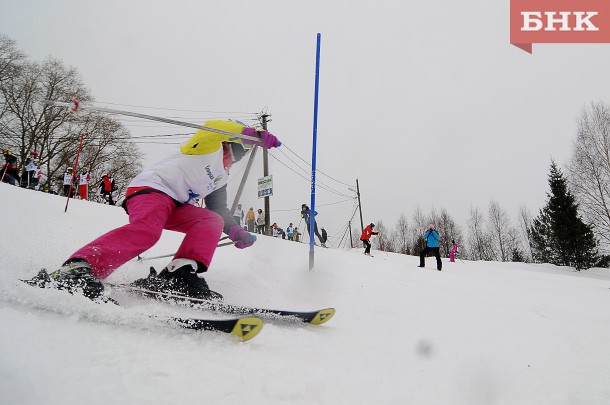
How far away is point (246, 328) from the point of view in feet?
4.45

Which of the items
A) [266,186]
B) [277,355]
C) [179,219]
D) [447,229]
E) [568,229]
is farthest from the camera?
→ [447,229]

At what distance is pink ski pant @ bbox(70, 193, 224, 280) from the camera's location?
5.05ft

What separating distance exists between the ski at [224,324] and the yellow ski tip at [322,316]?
1.79 feet

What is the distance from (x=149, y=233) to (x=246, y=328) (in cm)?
80

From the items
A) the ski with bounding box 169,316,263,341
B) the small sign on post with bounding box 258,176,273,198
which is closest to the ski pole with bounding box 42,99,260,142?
the ski with bounding box 169,316,263,341

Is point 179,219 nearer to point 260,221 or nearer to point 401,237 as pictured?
point 260,221

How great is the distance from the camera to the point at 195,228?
214 cm

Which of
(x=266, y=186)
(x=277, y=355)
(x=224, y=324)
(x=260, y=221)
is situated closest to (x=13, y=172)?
(x=266, y=186)

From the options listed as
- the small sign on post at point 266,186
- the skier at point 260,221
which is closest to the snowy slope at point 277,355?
the small sign on post at point 266,186

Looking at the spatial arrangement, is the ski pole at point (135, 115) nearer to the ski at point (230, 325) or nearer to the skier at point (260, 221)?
the ski at point (230, 325)

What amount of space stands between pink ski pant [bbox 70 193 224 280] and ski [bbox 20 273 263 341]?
27 cm

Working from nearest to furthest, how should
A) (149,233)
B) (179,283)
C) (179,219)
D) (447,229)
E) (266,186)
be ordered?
(149,233)
(179,283)
(179,219)
(266,186)
(447,229)

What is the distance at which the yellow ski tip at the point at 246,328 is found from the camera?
135cm

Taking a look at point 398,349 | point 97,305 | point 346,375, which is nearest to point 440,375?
point 398,349
